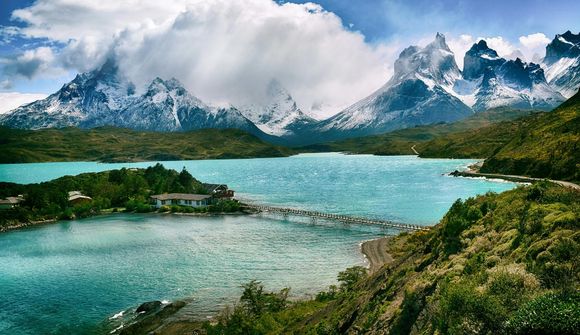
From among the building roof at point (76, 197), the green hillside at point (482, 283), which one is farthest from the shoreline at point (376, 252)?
the building roof at point (76, 197)

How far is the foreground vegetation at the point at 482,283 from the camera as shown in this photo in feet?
56.7

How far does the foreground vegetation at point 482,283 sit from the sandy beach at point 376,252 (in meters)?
29.1

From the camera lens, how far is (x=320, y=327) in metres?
30.1

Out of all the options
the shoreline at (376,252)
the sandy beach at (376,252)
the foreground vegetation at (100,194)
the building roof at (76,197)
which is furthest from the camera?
the building roof at (76,197)

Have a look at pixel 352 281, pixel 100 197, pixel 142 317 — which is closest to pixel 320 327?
pixel 352 281

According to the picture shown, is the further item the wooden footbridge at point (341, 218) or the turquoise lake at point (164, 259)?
the wooden footbridge at point (341, 218)

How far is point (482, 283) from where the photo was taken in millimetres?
21500

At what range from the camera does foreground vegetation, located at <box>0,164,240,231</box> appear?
12631 cm

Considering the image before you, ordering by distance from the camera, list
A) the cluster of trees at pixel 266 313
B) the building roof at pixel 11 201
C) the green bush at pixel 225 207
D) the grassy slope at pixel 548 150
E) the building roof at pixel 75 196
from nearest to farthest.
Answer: the cluster of trees at pixel 266 313, the grassy slope at pixel 548 150, the building roof at pixel 11 201, the green bush at pixel 225 207, the building roof at pixel 75 196

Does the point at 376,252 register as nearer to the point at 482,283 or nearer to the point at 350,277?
the point at 350,277

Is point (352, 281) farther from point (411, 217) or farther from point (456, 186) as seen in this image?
point (456, 186)

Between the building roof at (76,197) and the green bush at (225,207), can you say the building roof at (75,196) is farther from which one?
the green bush at (225,207)

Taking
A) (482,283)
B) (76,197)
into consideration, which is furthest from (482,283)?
(76,197)

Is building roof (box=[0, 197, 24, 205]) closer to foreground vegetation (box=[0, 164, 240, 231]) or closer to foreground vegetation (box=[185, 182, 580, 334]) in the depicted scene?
foreground vegetation (box=[0, 164, 240, 231])
